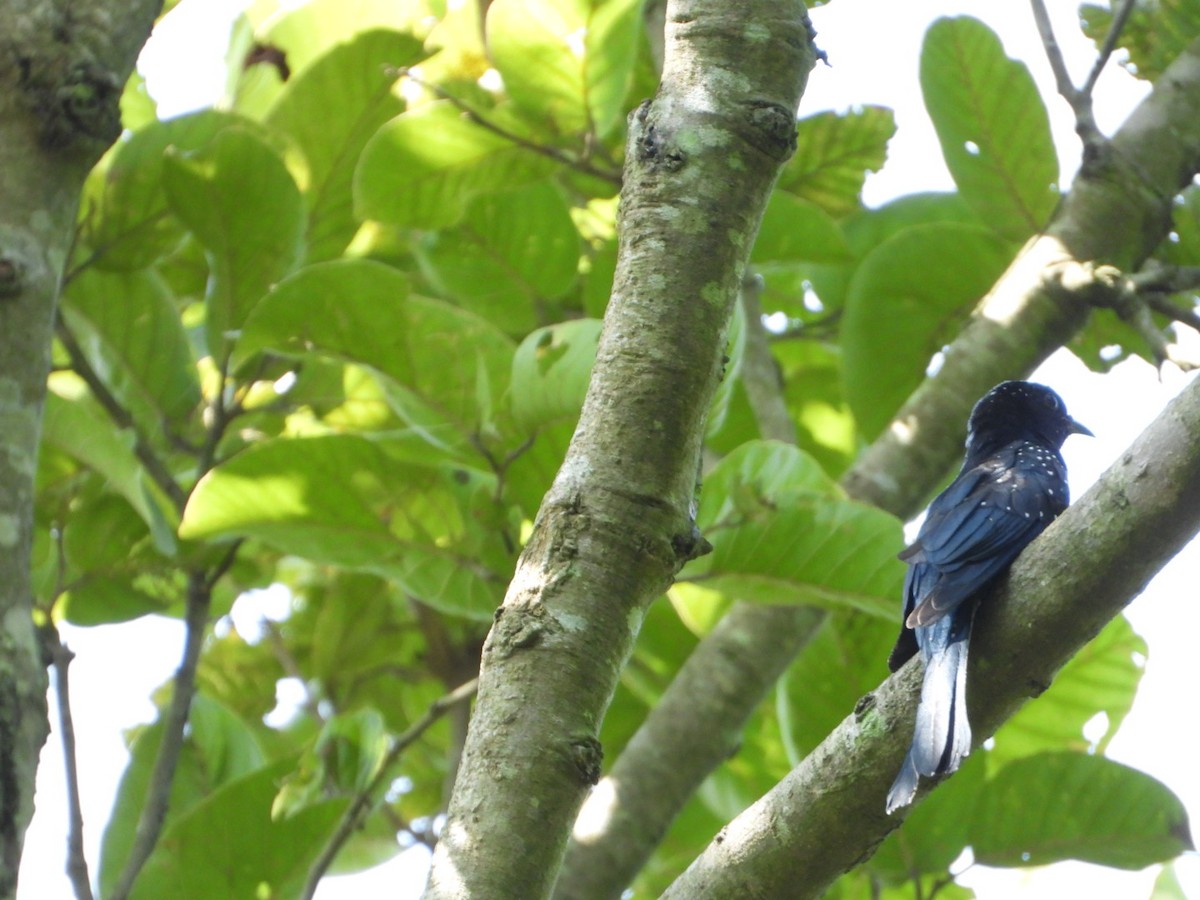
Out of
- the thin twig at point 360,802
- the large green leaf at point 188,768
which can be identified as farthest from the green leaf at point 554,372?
the large green leaf at point 188,768

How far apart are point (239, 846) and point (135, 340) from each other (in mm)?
1186

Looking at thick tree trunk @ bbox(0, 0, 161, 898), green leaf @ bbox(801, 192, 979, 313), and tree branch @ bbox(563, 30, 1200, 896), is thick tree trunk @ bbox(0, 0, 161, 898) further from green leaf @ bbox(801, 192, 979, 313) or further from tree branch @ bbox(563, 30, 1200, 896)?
green leaf @ bbox(801, 192, 979, 313)

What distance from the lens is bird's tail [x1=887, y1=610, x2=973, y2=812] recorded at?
5.21 feet

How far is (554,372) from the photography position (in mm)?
2488

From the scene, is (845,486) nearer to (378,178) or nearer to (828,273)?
(828,273)

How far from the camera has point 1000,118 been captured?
10.9 feet

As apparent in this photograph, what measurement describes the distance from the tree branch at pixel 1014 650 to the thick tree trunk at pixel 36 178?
103cm

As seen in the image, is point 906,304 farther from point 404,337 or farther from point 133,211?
Answer: point 133,211

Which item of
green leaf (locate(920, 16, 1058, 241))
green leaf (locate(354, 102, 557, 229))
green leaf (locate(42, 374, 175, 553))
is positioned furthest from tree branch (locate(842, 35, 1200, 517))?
green leaf (locate(42, 374, 175, 553))

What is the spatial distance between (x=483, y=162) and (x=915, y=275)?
1091 millimetres

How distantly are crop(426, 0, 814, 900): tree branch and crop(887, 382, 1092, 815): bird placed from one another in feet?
1.21

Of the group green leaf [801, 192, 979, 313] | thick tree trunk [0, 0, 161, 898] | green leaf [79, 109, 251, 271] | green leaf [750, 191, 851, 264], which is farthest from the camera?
green leaf [801, 192, 979, 313]

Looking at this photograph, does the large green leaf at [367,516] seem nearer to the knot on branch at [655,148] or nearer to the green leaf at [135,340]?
the green leaf at [135,340]

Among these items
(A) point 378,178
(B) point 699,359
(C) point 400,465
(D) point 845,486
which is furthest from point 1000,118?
(B) point 699,359
